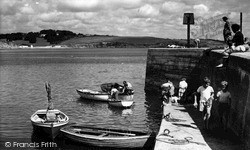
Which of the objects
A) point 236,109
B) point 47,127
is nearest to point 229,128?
point 236,109

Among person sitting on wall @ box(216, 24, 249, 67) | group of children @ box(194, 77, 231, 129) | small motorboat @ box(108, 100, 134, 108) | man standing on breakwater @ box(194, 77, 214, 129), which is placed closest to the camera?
group of children @ box(194, 77, 231, 129)

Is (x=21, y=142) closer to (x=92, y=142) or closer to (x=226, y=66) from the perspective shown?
(x=92, y=142)

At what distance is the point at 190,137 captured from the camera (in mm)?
11625

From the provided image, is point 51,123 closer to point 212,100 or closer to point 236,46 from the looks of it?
point 212,100

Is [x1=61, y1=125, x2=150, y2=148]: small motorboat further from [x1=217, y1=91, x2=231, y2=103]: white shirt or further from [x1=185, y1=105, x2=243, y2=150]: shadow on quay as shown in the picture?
[x1=217, y1=91, x2=231, y2=103]: white shirt

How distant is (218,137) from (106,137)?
A: 547 centimetres

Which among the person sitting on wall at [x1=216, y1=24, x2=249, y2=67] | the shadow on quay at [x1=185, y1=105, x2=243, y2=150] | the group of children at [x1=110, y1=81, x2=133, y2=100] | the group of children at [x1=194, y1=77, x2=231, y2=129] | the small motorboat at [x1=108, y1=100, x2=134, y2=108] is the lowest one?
the small motorboat at [x1=108, y1=100, x2=134, y2=108]

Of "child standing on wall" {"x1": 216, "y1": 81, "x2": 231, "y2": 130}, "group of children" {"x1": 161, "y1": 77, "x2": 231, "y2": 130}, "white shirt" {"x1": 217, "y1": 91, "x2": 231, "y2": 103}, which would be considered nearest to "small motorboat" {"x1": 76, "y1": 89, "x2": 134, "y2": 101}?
"group of children" {"x1": 161, "y1": 77, "x2": 231, "y2": 130}

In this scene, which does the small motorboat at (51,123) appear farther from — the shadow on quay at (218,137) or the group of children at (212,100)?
the group of children at (212,100)

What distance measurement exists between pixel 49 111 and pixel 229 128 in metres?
9.82

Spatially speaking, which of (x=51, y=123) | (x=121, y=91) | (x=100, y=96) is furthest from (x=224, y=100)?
(x=100, y=96)

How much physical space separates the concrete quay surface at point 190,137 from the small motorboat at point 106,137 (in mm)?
1621

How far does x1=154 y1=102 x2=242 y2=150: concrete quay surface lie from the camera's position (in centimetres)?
1073

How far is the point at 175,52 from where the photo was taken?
87.2 ft
